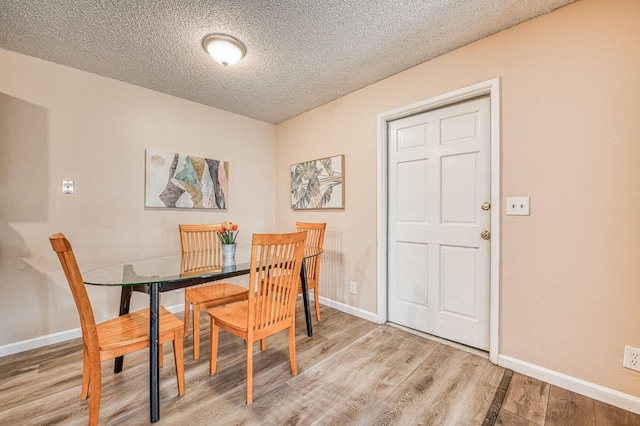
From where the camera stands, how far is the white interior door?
2100mm

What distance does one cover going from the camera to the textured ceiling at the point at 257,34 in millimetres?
1662

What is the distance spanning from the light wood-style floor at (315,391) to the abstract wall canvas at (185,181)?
4.74 ft

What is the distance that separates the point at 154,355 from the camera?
1.41 m

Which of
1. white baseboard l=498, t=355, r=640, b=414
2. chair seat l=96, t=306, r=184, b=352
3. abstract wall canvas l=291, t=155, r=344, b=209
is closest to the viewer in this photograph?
chair seat l=96, t=306, r=184, b=352

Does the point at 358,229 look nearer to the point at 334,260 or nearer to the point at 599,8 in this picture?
the point at 334,260

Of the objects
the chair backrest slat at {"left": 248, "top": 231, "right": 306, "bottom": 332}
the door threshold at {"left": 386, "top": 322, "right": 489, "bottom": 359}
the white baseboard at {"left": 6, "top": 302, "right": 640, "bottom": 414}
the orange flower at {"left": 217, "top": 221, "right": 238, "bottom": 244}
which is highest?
the orange flower at {"left": 217, "top": 221, "right": 238, "bottom": 244}

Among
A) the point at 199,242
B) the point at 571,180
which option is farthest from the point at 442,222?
the point at 199,242

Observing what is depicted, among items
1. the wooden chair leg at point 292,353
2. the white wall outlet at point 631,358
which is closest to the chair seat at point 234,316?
the wooden chair leg at point 292,353

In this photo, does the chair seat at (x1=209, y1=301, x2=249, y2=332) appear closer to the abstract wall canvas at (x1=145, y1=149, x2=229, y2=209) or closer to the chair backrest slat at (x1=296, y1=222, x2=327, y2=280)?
the chair backrest slat at (x1=296, y1=222, x2=327, y2=280)

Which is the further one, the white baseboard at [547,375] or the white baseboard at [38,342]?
the white baseboard at [38,342]

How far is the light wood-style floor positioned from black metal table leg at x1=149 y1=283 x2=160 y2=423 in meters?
0.09

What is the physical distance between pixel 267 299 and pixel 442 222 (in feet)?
5.11

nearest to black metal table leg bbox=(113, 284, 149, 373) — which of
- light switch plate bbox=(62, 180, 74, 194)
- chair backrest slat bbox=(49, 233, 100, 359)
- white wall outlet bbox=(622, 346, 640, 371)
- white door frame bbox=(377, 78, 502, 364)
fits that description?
chair backrest slat bbox=(49, 233, 100, 359)

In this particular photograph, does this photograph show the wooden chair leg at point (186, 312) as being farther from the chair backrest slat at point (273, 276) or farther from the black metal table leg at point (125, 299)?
the chair backrest slat at point (273, 276)
